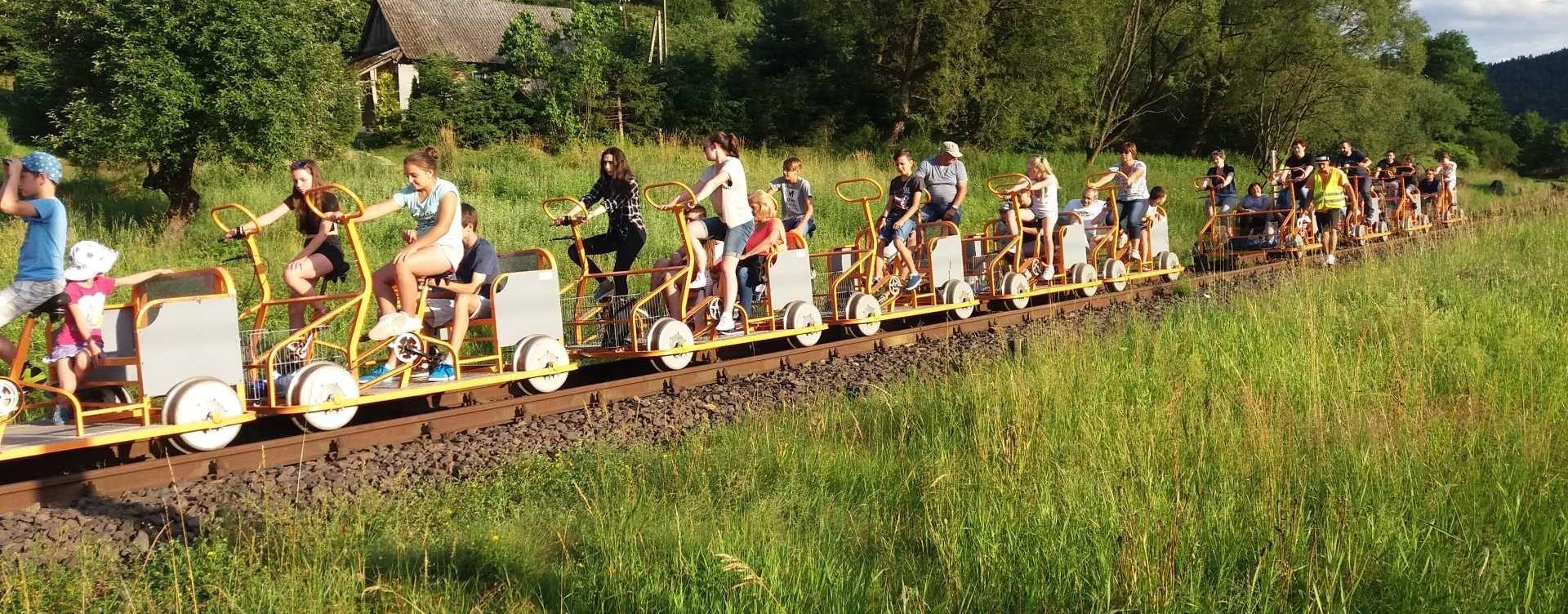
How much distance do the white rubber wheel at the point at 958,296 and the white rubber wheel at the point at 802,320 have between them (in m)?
1.90

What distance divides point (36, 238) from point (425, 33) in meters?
42.1

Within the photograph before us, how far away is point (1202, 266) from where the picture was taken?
17.4 metres

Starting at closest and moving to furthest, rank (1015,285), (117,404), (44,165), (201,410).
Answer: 1. (201,410)
2. (44,165)
3. (117,404)
4. (1015,285)

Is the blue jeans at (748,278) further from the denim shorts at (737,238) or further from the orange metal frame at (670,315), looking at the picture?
the denim shorts at (737,238)

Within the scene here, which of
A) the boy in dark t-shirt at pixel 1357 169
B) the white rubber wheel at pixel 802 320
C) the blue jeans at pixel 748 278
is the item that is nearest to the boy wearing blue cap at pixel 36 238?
the blue jeans at pixel 748 278

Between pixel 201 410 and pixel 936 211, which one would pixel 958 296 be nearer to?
pixel 936 211

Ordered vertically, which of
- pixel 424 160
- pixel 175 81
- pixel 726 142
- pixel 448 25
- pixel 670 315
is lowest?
pixel 670 315

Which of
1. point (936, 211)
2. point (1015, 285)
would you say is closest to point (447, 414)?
point (936, 211)

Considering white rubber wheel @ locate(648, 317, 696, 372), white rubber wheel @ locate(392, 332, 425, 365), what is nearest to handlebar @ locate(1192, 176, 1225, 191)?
white rubber wheel @ locate(648, 317, 696, 372)

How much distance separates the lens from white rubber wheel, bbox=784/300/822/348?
9.69 m

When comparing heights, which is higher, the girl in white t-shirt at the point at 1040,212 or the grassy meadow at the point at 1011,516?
the girl in white t-shirt at the point at 1040,212

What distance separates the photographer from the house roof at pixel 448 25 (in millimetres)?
44156

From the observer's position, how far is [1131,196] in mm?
14219

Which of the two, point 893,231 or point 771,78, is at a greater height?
point 771,78
